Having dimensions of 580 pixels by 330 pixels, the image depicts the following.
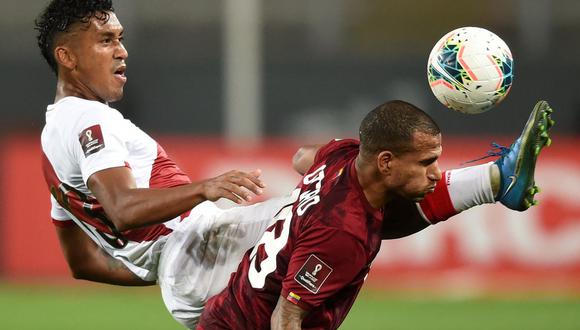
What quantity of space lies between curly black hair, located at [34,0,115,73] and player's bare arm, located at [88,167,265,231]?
923 mm

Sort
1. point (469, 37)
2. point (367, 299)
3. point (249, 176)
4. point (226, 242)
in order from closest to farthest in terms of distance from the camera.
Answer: point (249, 176) < point (469, 37) < point (226, 242) < point (367, 299)

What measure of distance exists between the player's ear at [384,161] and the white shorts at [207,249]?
88 centimetres

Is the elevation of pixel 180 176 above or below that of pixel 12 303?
above

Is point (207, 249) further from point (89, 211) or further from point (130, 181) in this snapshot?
point (130, 181)

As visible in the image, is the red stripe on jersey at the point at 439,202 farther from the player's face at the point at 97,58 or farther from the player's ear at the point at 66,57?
the player's ear at the point at 66,57

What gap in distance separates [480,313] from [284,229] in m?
5.60

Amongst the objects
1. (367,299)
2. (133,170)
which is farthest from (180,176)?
(367,299)

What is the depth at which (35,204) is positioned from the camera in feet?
39.9

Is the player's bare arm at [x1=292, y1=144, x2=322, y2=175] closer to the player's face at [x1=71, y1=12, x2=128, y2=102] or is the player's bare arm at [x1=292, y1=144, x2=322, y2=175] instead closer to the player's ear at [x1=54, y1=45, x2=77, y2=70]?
the player's face at [x1=71, y1=12, x2=128, y2=102]

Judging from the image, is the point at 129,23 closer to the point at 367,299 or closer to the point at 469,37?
the point at 367,299

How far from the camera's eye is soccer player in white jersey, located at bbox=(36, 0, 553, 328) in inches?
208

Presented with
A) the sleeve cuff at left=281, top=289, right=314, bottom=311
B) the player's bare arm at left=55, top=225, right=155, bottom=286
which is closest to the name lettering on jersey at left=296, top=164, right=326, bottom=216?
the sleeve cuff at left=281, top=289, right=314, bottom=311

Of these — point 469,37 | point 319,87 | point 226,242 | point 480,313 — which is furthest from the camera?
point 319,87

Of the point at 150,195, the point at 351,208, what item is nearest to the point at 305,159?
the point at 351,208
